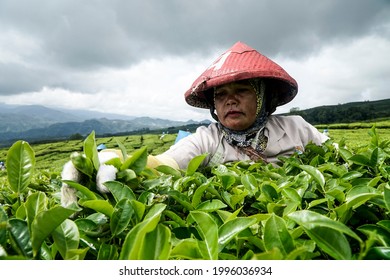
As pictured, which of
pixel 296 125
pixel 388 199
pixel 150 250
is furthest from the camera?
pixel 296 125

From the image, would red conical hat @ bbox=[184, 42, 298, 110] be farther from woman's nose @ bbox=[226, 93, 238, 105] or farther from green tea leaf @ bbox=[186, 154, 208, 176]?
green tea leaf @ bbox=[186, 154, 208, 176]

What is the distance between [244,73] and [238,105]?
0.87 feet

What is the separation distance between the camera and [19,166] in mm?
752

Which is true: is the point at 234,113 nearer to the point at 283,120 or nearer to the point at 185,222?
the point at 283,120

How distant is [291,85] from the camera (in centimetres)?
251

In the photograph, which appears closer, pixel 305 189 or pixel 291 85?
pixel 305 189

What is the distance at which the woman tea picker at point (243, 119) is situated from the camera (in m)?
2.30

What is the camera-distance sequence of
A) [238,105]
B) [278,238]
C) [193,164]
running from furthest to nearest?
[238,105] → [193,164] → [278,238]

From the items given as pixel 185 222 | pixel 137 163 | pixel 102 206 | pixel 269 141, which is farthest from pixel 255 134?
pixel 102 206

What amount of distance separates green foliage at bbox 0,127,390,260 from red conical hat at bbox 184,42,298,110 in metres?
1.25

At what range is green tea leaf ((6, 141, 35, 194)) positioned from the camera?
0.74 meters

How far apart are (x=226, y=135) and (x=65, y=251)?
2.05m
